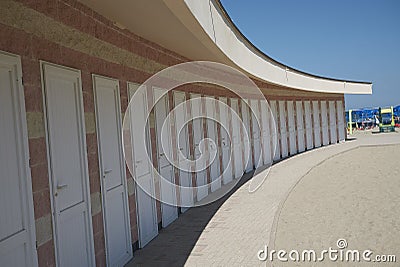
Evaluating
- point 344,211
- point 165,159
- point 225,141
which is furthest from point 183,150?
point 225,141

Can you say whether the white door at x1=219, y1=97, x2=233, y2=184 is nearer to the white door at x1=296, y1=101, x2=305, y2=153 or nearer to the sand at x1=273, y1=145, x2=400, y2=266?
the sand at x1=273, y1=145, x2=400, y2=266

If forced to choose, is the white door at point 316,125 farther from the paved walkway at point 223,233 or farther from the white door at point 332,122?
the paved walkway at point 223,233

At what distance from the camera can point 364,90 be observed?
25562 mm

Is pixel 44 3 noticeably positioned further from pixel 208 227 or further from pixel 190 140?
pixel 190 140

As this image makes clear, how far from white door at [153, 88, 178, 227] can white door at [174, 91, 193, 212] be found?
0.45 metres

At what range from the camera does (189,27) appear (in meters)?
5.10

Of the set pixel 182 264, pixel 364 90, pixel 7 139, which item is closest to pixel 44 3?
pixel 7 139

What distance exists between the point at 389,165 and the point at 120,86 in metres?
10.7

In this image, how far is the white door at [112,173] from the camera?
4.77 m

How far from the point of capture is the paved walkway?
211 inches

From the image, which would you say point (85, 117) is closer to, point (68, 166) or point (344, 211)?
point (68, 166)

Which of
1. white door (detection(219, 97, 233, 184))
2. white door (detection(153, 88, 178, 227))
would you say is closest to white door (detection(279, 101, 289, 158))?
white door (detection(219, 97, 233, 184))

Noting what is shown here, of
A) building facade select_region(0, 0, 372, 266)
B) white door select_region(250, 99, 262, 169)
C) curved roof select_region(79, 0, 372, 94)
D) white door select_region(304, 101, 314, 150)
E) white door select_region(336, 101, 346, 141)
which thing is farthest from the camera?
white door select_region(336, 101, 346, 141)

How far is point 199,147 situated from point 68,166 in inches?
220
